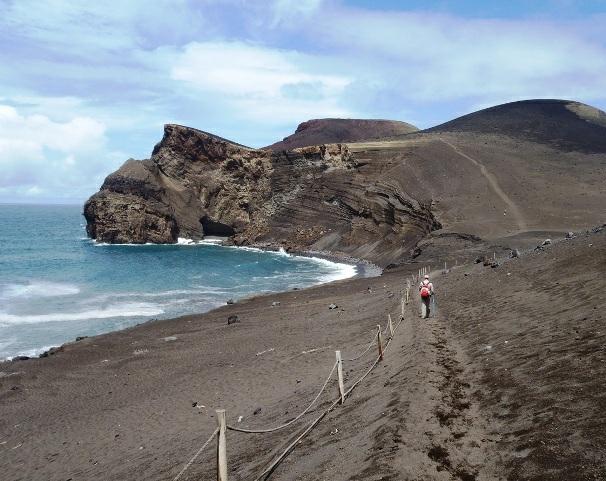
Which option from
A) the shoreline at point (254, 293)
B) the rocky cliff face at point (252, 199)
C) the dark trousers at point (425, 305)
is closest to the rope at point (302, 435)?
the dark trousers at point (425, 305)

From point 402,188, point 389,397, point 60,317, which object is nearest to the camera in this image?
point 389,397

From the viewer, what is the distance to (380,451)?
23.4 ft

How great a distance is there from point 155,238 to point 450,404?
262 ft

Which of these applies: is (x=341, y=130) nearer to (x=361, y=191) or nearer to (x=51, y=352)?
(x=361, y=191)

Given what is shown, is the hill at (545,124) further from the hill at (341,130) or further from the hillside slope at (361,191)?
the hill at (341,130)

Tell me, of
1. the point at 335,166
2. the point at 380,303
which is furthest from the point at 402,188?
the point at 380,303

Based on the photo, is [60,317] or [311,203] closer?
[60,317]

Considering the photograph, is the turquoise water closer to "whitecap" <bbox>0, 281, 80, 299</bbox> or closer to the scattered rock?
"whitecap" <bbox>0, 281, 80, 299</bbox>

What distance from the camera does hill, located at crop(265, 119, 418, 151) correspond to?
17875cm

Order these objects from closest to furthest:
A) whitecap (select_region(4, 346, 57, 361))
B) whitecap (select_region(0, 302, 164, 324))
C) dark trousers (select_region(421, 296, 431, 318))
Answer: dark trousers (select_region(421, 296, 431, 318)) → whitecap (select_region(4, 346, 57, 361)) → whitecap (select_region(0, 302, 164, 324))

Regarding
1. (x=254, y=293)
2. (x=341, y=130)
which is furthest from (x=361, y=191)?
(x=341, y=130)

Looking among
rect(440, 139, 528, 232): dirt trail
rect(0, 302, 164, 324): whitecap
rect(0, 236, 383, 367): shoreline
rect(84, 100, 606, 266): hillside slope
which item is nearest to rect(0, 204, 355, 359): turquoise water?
rect(0, 302, 164, 324): whitecap

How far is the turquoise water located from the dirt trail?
62.1ft

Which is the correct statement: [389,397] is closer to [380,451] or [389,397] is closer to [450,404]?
[450,404]
